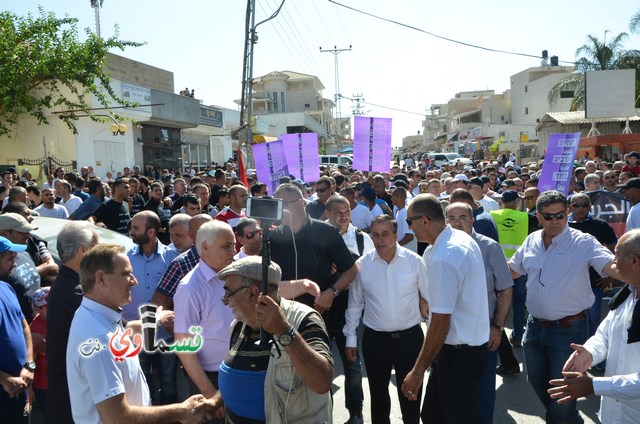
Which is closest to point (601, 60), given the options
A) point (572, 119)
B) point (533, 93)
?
point (572, 119)

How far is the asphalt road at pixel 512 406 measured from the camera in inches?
194

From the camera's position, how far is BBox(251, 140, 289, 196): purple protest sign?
10.9 m

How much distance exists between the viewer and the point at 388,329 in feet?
14.2

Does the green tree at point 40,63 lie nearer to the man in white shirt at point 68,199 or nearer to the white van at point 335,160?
the man in white shirt at point 68,199

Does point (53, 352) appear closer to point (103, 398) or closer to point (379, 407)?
point (103, 398)

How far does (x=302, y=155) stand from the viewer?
11.4 m

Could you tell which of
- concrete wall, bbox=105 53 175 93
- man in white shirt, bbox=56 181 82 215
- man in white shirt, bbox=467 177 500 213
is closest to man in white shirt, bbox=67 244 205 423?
man in white shirt, bbox=467 177 500 213

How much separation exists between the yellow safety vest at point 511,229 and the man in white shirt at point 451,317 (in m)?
3.57

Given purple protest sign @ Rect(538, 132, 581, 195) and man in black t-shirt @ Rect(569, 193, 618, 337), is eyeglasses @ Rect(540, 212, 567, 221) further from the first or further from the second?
purple protest sign @ Rect(538, 132, 581, 195)

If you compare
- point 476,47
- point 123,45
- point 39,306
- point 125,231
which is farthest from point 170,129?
point 39,306

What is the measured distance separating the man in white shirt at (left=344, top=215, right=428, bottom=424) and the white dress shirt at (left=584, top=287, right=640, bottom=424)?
1.48 metres

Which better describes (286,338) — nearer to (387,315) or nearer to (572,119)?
(387,315)

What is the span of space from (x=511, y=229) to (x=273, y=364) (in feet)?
17.2

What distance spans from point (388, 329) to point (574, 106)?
41.4m
